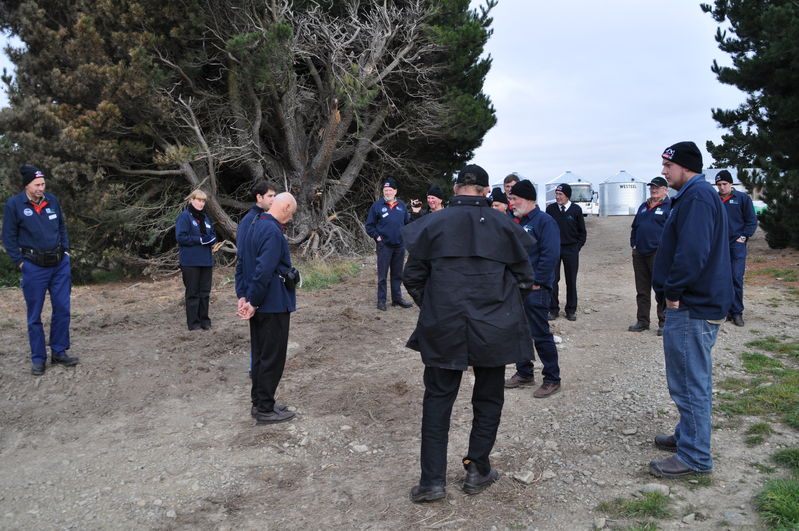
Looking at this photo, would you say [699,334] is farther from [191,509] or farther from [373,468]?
[191,509]

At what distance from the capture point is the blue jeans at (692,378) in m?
3.61

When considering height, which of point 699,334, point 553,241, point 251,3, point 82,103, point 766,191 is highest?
point 251,3

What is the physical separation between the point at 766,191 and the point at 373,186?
11037mm

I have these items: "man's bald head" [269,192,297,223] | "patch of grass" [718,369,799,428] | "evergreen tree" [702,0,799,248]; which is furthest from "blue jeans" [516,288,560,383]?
"evergreen tree" [702,0,799,248]

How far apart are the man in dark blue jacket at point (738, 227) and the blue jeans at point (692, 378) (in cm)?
503

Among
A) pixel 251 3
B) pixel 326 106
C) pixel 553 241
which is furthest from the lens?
pixel 326 106

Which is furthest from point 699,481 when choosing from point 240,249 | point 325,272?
point 325,272

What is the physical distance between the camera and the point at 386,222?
903cm

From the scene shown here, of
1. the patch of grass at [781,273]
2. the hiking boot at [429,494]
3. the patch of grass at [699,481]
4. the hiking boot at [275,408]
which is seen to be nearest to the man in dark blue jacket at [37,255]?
the hiking boot at [275,408]

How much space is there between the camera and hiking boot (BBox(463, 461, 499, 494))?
3.60 metres

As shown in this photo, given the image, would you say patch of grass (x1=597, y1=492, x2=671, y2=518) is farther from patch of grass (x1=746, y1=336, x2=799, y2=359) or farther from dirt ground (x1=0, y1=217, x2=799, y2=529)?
patch of grass (x1=746, y1=336, x2=799, y2=359)

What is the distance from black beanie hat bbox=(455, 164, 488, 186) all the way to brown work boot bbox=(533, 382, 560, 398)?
259 cm

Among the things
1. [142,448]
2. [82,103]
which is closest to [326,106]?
[82,103]

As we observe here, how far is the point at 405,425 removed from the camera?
4.82m
